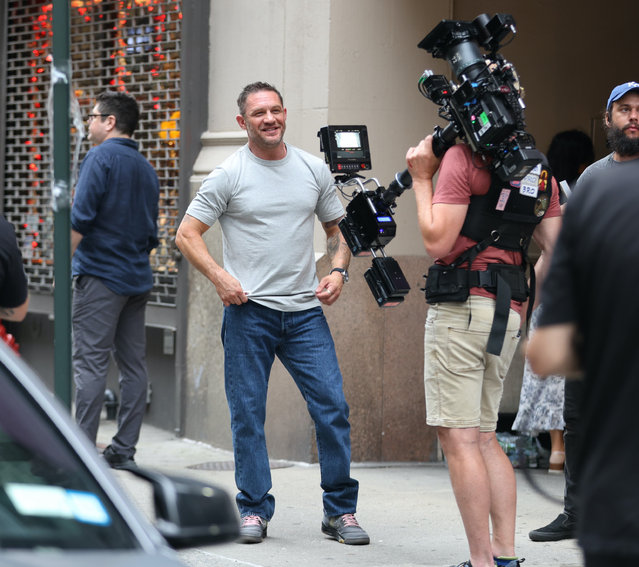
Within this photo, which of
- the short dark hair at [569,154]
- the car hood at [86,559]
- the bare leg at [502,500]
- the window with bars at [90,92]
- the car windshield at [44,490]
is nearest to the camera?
the car hood at [86,559]

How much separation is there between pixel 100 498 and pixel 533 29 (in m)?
6.26

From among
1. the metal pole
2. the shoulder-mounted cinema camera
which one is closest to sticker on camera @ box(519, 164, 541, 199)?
the shoulder-mounted cinema camera

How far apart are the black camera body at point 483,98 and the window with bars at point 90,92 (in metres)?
4.15

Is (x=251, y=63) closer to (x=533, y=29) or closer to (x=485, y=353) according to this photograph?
(x=533, y=29)

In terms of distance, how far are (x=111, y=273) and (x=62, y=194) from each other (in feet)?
8.60

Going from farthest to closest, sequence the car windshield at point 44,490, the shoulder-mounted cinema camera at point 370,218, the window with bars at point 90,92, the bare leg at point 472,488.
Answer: the window with bars at point 90,92 → the shoulder-mounted cinema camera at point 370,218 → the bare leg at point 472,488 → the car windshield at point 44,490

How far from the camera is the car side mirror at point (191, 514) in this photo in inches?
94.9

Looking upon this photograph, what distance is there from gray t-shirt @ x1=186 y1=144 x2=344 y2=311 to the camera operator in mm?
971

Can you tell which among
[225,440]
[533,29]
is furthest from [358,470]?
[533,29]

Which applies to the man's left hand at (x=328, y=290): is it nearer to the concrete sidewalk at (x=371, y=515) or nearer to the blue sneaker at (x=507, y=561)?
the concrete sidewalk at (x=371, y=515)

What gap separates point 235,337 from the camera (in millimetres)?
5574

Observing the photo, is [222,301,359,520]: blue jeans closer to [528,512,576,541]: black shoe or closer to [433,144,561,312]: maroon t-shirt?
[528,512,576,541]: black shoe

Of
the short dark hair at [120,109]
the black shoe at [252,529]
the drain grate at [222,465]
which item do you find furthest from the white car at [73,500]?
the short dark hair at [120,109]

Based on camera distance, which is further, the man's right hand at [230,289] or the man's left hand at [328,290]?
the man's left hand at [328,290]
